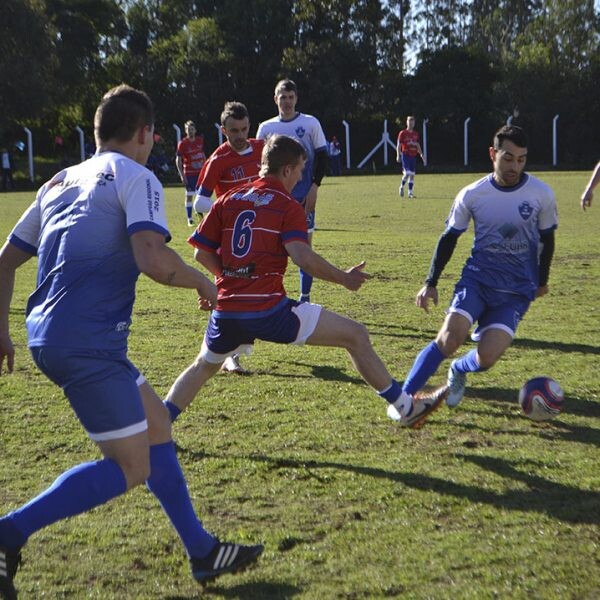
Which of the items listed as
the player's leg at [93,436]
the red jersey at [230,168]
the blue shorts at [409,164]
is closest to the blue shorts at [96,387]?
the player's leg at [93,436]

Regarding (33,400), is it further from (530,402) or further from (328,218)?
(328,218)

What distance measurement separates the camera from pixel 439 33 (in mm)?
68688

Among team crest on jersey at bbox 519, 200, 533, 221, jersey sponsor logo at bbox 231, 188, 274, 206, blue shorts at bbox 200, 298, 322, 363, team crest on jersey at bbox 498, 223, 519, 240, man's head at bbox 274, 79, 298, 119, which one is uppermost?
man's head at bbox 274, 79, 298, 119

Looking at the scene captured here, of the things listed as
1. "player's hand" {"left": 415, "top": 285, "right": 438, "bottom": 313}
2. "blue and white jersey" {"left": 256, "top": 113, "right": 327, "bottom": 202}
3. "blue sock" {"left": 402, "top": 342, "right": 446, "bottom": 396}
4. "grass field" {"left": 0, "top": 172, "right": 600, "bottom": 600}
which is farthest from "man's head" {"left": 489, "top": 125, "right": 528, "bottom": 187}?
"blue and white jersey" {"left": 256, "top": 113, "right": 327, "bottom": 202}

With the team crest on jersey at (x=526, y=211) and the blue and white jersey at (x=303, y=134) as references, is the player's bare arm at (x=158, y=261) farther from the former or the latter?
the blue and white jersey at (x=303, y=134)

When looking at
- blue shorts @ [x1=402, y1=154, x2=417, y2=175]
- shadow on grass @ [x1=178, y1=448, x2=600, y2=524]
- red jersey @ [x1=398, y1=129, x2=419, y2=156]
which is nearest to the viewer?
shadow on grass @ [x1=178, y1=448, x2=600, y2=524]

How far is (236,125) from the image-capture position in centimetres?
783

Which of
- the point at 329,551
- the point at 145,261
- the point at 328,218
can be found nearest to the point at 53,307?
the point at 145,261

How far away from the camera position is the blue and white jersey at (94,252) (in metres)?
3.54

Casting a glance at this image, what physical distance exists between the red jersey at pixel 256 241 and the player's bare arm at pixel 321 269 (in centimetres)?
6

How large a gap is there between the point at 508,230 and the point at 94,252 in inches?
134

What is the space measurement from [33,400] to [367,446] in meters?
2.56

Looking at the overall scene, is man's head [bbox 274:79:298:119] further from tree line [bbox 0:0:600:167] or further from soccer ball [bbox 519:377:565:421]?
tree line [bbox 0:0:600:167]

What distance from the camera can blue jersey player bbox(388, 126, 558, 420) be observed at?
618 centimetres
